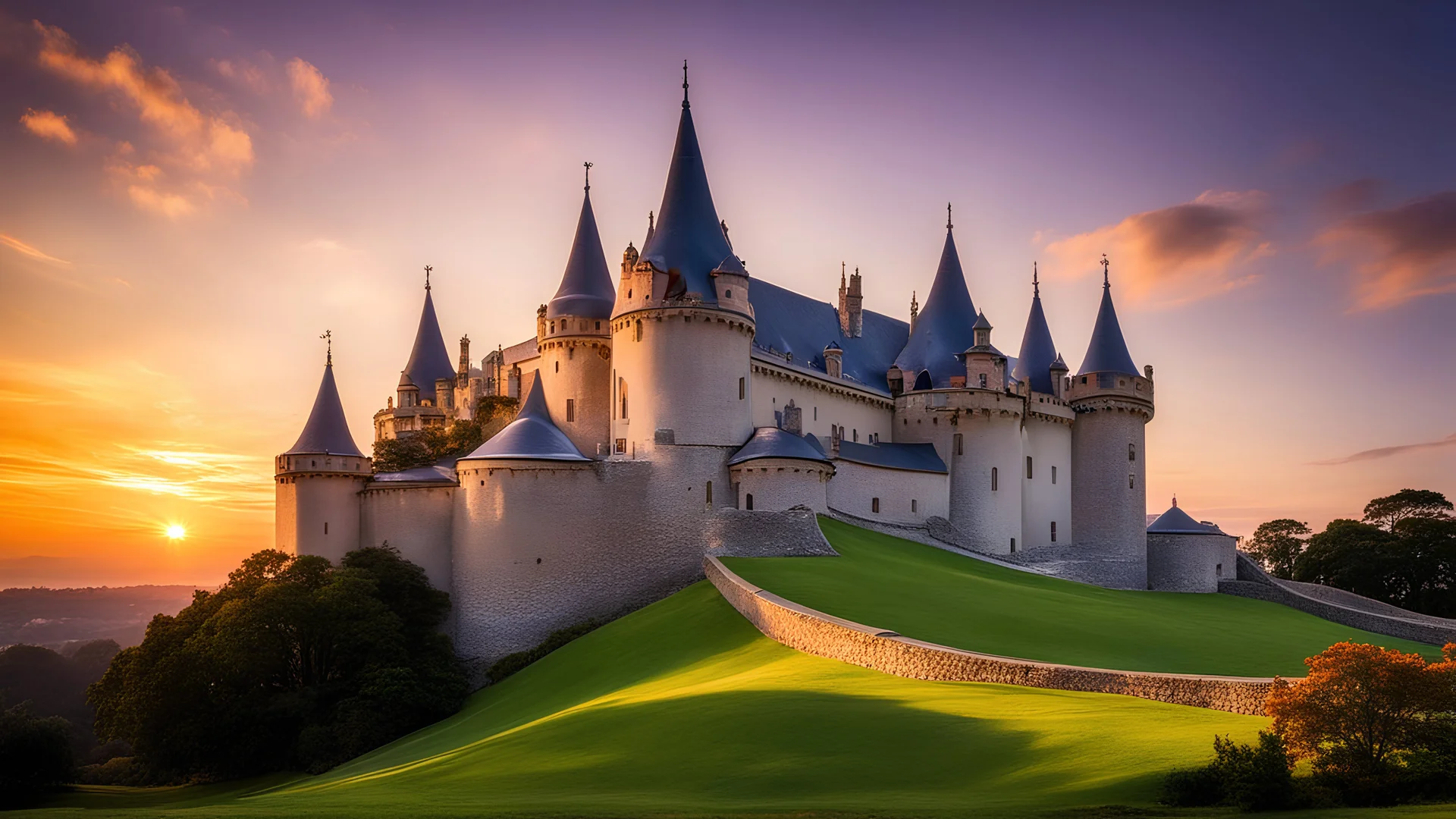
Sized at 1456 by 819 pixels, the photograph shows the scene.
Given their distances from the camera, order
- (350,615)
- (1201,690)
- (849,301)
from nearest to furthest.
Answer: (1201,690) → (350,615) → (849,301)

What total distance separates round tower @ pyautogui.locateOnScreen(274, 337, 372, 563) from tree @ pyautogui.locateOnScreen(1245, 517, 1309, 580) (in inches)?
3042

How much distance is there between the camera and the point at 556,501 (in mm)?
57000

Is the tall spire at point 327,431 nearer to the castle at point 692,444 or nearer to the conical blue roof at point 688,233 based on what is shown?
the castle at point 692,444

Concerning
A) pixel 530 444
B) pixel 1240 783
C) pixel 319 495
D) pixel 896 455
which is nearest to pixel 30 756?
pixel 319 495

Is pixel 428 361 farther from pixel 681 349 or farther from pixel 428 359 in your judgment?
pixel 681 349

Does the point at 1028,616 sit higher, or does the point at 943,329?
the point at 943,329

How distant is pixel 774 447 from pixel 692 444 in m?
4.11

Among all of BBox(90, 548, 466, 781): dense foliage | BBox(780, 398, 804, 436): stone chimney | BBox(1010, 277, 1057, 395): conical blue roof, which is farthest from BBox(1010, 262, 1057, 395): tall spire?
BBox(90, 548, 466, 781): dense foliage

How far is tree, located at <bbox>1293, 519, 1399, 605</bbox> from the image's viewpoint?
280 feet

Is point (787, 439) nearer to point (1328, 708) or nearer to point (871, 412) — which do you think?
point (871, 412)

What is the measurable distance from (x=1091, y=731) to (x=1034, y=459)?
56.0 m

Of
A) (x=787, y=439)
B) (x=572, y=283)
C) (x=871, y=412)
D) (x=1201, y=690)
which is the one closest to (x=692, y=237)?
→ (x=572, y=283)

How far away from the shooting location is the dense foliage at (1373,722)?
63.2ft

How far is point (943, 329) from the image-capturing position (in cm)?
8000
